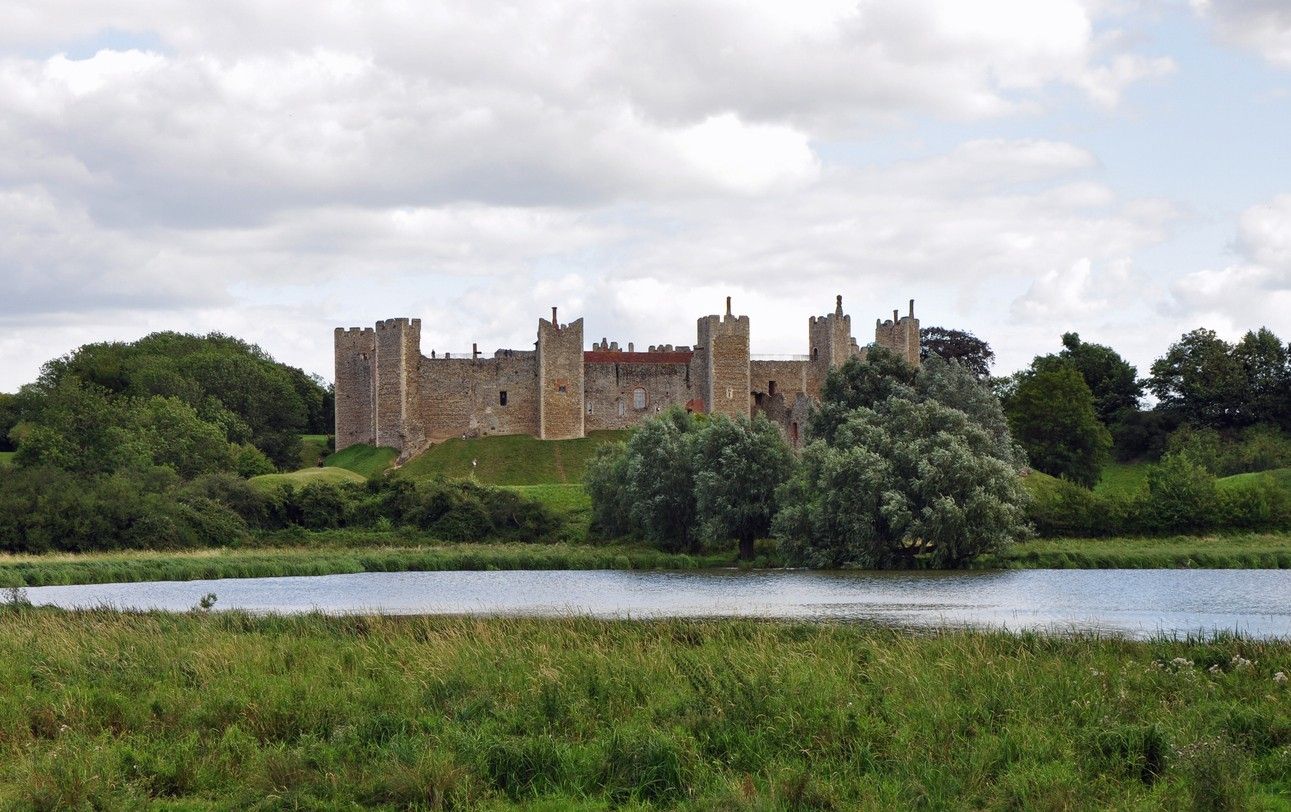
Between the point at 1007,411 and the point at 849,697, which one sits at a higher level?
the point at 1007,411

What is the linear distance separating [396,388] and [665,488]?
25.0 metres

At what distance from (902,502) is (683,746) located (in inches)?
924

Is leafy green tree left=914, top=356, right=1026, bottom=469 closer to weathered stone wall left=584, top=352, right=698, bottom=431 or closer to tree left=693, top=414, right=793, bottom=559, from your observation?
tree left=693, top=414, right=793, bottom=559

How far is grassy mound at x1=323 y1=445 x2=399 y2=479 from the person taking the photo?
59500 millimetres

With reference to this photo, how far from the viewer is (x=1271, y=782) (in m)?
9.98

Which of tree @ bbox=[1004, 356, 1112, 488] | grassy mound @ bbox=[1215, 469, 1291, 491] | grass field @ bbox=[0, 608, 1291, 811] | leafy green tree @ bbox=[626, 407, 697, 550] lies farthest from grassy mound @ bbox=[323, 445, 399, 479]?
grass field @ bbox=[0, 608, 1291, 811]

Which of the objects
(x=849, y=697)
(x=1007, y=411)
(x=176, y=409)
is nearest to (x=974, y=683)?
(x=849, y=697)

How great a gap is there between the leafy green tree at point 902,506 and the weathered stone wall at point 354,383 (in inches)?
1231

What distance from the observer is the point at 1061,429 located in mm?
56781

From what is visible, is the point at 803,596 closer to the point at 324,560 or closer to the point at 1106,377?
the point at 324,560

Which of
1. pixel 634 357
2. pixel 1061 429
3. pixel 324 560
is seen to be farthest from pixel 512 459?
pixel 324 560

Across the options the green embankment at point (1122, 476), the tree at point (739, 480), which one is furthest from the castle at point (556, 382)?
the tree at point (739, 480)

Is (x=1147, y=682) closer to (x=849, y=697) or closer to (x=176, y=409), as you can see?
(x=849, y=697)

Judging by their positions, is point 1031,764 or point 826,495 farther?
point 826,495
